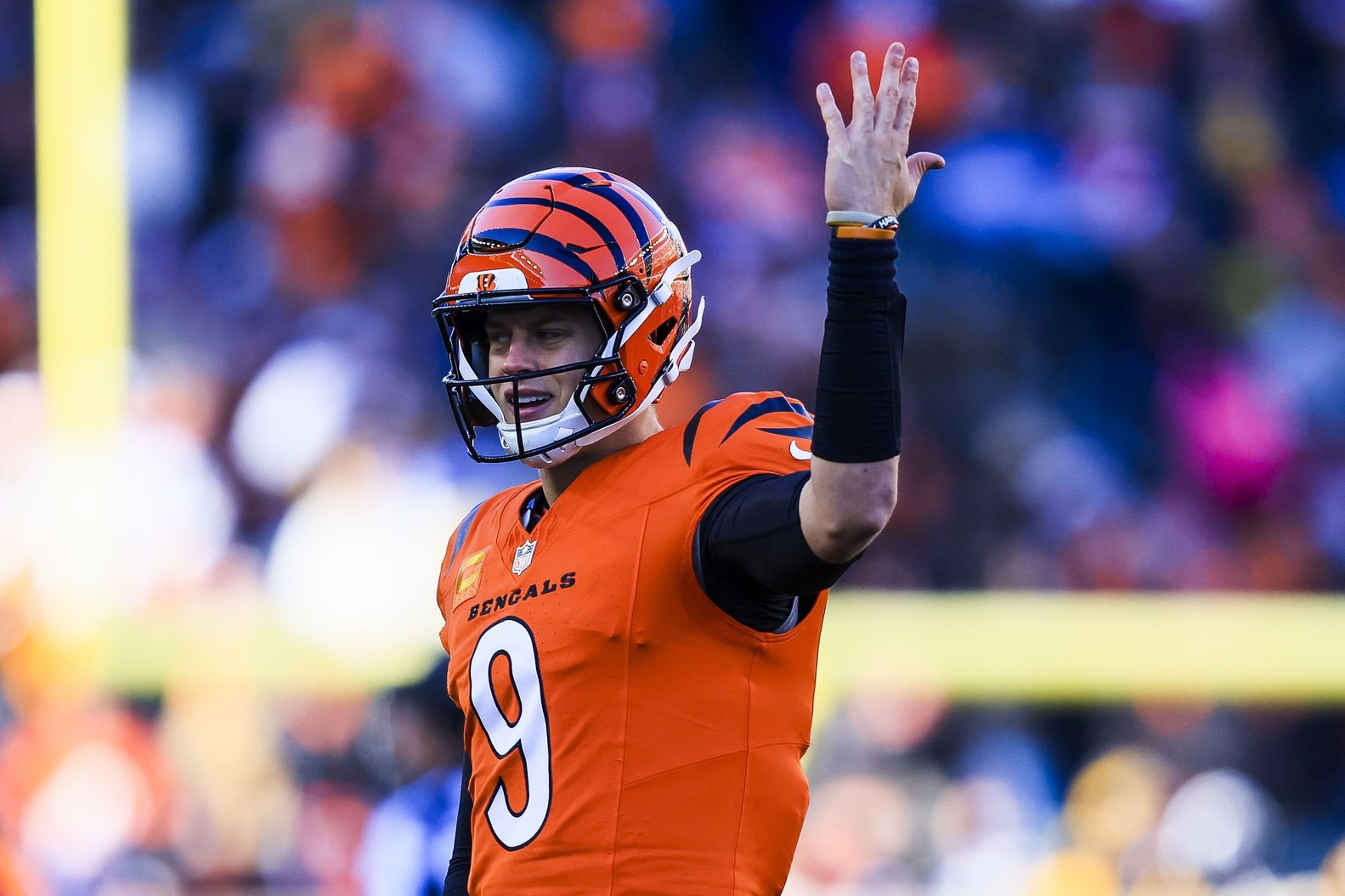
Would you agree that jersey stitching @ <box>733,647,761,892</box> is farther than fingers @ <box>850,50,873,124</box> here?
Yes

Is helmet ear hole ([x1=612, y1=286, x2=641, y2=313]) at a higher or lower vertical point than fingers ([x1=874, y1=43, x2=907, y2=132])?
lower

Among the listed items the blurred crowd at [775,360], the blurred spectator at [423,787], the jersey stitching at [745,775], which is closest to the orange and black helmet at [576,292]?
the jersey stitching at [745,775]

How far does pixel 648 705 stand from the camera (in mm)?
1760

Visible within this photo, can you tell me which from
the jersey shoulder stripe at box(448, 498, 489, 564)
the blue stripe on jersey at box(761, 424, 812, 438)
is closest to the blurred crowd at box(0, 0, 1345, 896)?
the jersey shoulder stripe at box(448, 498, 489, 564)

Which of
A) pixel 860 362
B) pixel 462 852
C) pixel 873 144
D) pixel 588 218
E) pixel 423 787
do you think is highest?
pixel 873 144

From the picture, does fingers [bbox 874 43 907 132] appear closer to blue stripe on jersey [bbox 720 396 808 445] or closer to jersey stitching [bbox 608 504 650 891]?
blue stripe on jersey [bbox 720 396 808 445]

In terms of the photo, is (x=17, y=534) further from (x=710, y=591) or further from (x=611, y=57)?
(x=710, y=591)

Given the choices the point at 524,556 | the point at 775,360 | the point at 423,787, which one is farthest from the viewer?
the point at 775,360

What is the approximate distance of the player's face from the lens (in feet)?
6.39

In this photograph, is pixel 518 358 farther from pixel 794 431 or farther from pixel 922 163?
pixel 922 163

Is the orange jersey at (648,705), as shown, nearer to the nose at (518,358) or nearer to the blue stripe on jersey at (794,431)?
the blue stripe on jersey at (794,431)

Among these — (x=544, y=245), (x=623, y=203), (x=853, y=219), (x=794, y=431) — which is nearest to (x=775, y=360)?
(x=623, y=203)

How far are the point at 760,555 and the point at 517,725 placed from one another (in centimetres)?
39

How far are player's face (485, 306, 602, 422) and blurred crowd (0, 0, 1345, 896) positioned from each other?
3.11 meters
